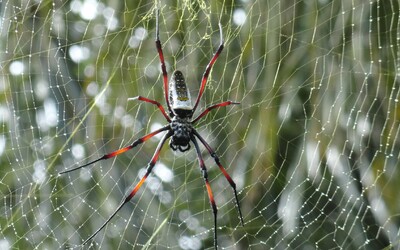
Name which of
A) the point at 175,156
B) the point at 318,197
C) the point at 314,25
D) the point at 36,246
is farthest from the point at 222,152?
the point at 36,246

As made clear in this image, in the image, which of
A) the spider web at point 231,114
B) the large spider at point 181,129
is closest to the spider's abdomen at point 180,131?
the large spider at point 181,129

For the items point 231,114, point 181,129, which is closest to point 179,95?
point 181,129

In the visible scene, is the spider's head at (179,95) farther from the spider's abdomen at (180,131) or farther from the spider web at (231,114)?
the spider web at (231,114)

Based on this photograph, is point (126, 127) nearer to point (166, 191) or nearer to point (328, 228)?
point (166, 191)

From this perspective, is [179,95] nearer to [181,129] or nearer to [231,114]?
[181,129]

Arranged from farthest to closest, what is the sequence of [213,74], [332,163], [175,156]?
1. [175,156]
2. [213,74]
3. [332,163]
